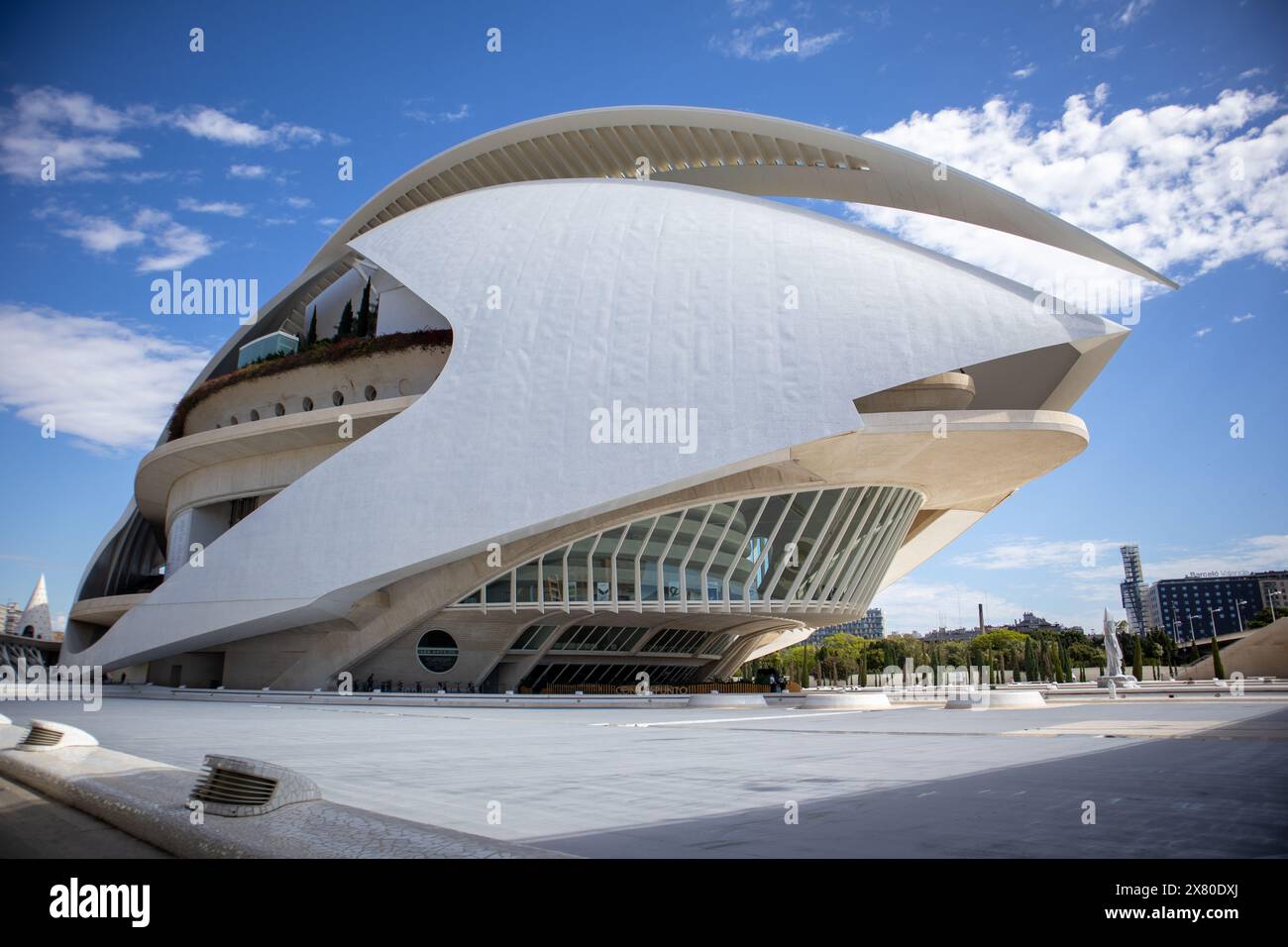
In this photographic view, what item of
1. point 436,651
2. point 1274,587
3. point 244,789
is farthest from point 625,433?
point 1274,587

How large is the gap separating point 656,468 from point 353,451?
1026cm

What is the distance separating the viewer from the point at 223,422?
3478 cm

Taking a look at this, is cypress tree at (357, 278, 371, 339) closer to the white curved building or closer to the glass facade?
the white curved building

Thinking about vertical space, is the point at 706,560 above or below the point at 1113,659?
above

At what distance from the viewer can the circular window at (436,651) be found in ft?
88.8

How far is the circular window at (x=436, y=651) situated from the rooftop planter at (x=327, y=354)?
10034 millimetres

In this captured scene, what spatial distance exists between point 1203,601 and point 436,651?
549 feet

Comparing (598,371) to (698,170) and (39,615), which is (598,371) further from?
(39,615)

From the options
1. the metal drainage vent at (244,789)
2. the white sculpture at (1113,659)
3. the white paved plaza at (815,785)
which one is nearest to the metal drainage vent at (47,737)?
the white paved plaza at (815,785)

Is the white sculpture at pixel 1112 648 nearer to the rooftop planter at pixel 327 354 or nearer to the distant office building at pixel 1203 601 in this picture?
the rooftop planter at pixel 327 354

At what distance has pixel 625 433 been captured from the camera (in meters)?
23.5
